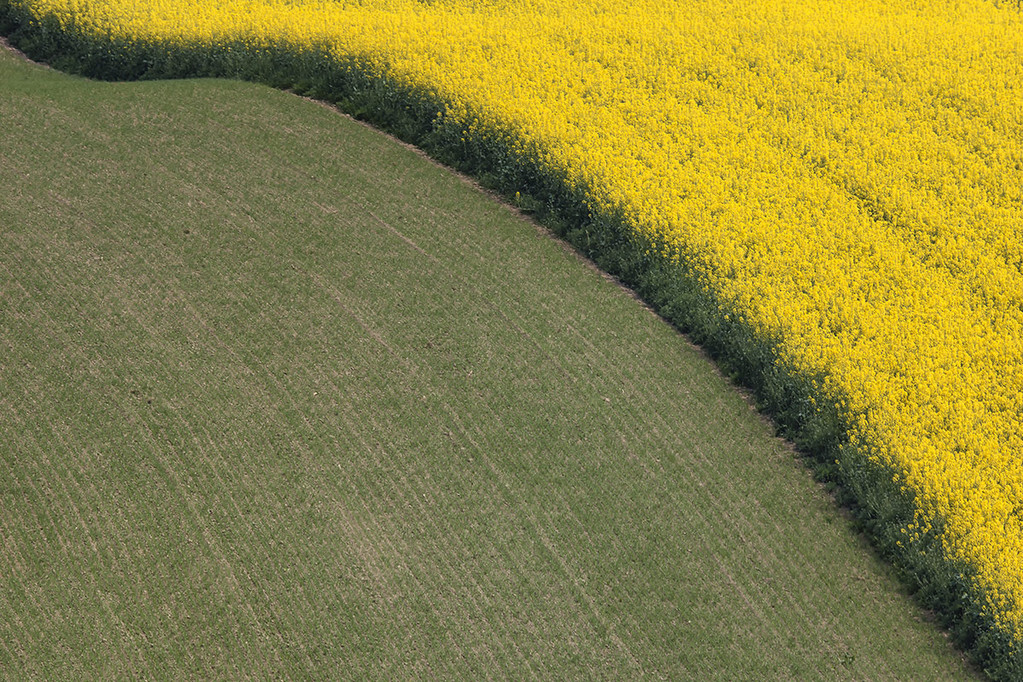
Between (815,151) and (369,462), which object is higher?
(815,151)

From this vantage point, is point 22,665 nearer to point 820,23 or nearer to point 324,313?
point 324,313

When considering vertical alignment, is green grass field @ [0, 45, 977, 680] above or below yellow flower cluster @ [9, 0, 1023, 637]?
below

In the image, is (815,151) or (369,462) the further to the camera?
(815,151)

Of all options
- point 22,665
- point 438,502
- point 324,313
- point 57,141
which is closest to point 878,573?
point 438,502

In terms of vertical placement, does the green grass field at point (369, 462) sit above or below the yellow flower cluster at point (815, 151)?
below

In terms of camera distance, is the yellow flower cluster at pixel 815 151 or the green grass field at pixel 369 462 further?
the yellow flower cluster at pixel 815 151
